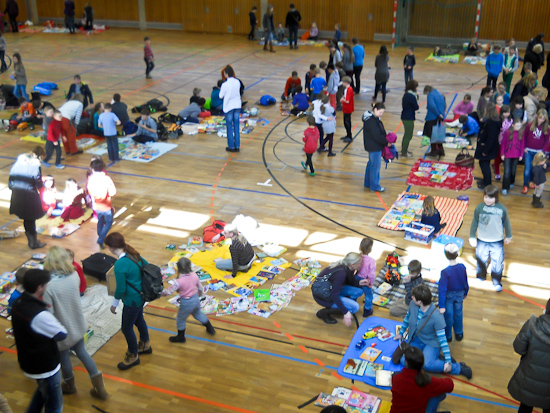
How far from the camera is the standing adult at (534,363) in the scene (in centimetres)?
566

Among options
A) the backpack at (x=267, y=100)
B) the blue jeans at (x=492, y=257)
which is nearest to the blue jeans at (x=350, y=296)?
the blue jeans at (x=492, y=257)

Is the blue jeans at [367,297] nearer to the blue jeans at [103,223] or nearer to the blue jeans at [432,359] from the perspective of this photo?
the blue jeans at [432,359]

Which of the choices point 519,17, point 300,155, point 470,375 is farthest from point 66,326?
point 519,17

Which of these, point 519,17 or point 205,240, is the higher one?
point 519,17

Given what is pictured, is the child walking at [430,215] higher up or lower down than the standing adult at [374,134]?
lower down

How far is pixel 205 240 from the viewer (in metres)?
10.6

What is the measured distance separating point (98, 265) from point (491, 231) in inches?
252

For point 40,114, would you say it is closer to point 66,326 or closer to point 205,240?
point 205,240

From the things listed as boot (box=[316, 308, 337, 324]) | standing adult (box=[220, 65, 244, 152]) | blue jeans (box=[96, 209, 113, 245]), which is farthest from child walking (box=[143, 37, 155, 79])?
boot (box=[316, 308, 337, 324])

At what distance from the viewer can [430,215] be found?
1034 cm

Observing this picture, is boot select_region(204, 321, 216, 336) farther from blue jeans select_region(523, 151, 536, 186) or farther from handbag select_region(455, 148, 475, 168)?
handbag select_region(455, 148, 475, 168)

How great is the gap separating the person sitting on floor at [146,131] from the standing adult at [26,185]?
19.4 feet

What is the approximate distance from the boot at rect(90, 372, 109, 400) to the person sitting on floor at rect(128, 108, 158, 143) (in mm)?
9881

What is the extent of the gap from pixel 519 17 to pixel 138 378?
87.6 feet
